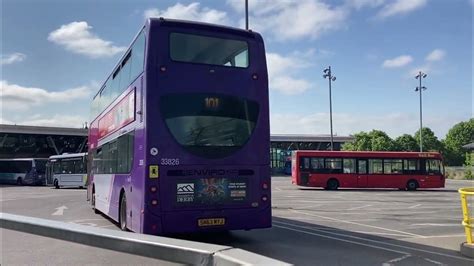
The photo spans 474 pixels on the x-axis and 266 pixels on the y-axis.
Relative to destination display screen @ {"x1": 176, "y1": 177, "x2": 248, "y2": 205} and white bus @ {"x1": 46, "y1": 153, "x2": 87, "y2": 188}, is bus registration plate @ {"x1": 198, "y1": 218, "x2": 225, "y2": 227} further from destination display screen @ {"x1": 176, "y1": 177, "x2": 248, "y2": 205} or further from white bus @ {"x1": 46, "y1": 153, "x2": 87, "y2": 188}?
white bus @ {"x1": 46, "y1": 153, "x2": 87, "y2": 188}

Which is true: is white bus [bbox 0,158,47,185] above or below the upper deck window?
below

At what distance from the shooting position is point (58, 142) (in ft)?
314

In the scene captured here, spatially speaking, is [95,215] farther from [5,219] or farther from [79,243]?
[79,243]

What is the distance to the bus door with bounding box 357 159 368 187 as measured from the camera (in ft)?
112

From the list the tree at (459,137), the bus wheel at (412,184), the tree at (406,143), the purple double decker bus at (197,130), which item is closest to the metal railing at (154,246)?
the purple double decker bus at (197,130)

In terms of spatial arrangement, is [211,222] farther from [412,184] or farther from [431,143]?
[431,143]

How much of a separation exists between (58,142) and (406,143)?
217 ft

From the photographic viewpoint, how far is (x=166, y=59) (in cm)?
963

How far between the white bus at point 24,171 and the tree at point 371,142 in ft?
160

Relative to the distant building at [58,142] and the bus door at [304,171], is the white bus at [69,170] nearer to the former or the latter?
the bus door at [304,171]

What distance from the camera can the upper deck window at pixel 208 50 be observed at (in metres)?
9.80

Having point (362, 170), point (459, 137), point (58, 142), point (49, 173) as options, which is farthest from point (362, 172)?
point (459, 137)

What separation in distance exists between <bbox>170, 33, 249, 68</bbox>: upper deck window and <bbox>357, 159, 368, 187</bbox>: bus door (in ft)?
83.4

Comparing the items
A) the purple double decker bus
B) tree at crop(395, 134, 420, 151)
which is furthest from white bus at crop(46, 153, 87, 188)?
tree at crop(395, 134, 420, 151)
